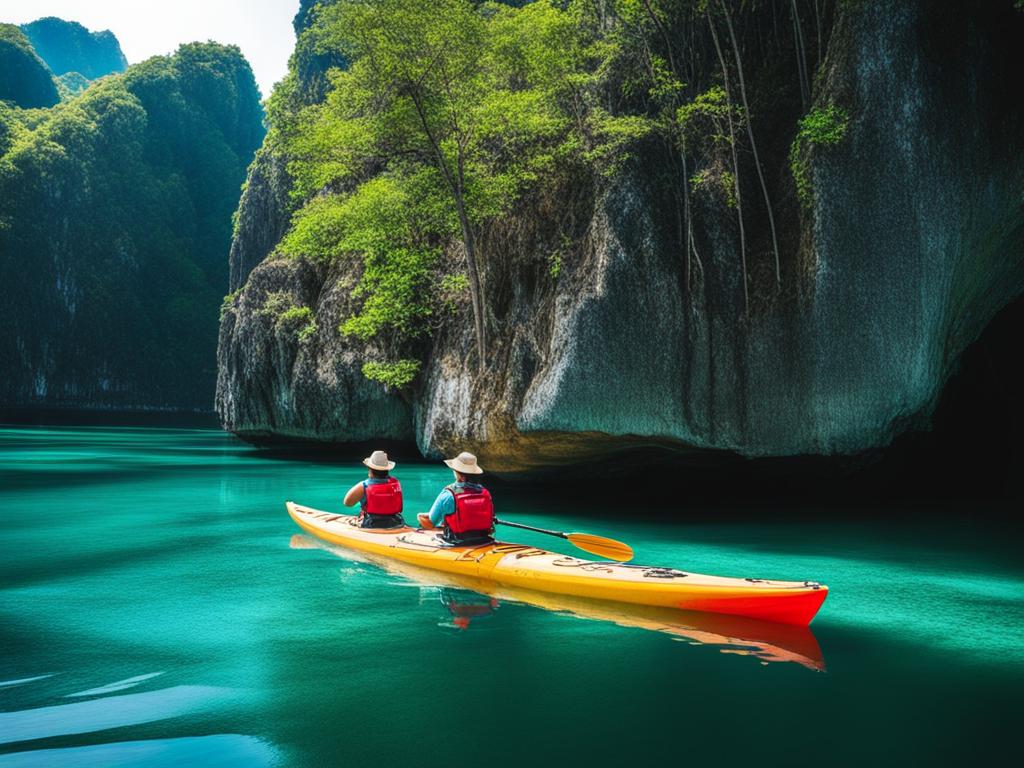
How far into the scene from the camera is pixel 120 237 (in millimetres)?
78375

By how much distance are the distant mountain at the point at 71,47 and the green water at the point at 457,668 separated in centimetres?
18409

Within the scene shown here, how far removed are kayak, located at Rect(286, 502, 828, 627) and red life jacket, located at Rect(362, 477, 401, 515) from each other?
0.85 ft

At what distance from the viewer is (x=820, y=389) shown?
11.4 metres

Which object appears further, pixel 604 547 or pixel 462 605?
pixel 604 547

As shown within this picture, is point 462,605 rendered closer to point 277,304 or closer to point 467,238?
point 467,238

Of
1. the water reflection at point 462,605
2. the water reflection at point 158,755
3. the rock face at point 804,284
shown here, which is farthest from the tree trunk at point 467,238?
the water reflection at point 158,755

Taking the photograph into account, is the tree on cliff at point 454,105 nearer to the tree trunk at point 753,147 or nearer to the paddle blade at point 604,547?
the tree trunk at point 753,147

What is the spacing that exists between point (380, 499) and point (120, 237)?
80748 millimetres

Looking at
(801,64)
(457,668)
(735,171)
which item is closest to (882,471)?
(735,171)

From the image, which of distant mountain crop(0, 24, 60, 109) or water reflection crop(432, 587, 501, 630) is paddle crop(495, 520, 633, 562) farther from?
distant mountain crop(0, 24, 60, 109)

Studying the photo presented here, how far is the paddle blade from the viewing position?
758 centimetres

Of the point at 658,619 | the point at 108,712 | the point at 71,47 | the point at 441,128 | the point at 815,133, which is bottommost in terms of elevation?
the point at 108,712

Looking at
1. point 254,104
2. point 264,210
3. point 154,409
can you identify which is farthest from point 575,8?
point 254,104

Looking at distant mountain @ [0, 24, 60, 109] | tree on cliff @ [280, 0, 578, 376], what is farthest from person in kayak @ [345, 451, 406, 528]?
distant mountain @ [0, 24, 60, 109]
